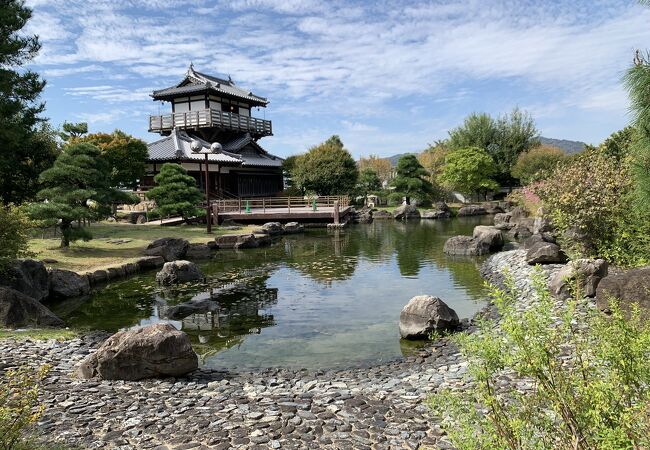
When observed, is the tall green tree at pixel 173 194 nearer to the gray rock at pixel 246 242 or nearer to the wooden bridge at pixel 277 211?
the wooden bridge at pixel 277 211

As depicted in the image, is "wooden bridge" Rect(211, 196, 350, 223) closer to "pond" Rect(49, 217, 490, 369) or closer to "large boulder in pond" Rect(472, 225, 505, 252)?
"pond" Rect(49, 217, 490, 369)

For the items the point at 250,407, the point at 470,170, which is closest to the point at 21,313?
the point at 250,407

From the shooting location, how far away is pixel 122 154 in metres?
31.7

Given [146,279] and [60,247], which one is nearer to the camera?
[146,279]

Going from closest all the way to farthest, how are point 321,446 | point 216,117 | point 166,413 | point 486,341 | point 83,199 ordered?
point 486,341, point 321,446, point 166,413, point 83,199, point 216,117

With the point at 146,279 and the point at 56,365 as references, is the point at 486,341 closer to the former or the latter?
the point at 56,365

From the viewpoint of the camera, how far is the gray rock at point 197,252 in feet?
70.9

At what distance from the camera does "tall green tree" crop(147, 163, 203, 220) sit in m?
27.3

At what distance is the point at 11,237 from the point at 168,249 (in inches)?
333

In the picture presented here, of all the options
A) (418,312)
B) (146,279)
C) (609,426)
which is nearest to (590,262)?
(418,312)

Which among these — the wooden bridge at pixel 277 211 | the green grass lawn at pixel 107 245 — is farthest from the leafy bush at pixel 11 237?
the wooden bridge at pixel 277 211

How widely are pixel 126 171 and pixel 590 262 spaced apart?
2951cm

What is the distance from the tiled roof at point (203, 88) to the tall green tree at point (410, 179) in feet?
48.8

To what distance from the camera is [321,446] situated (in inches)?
205
